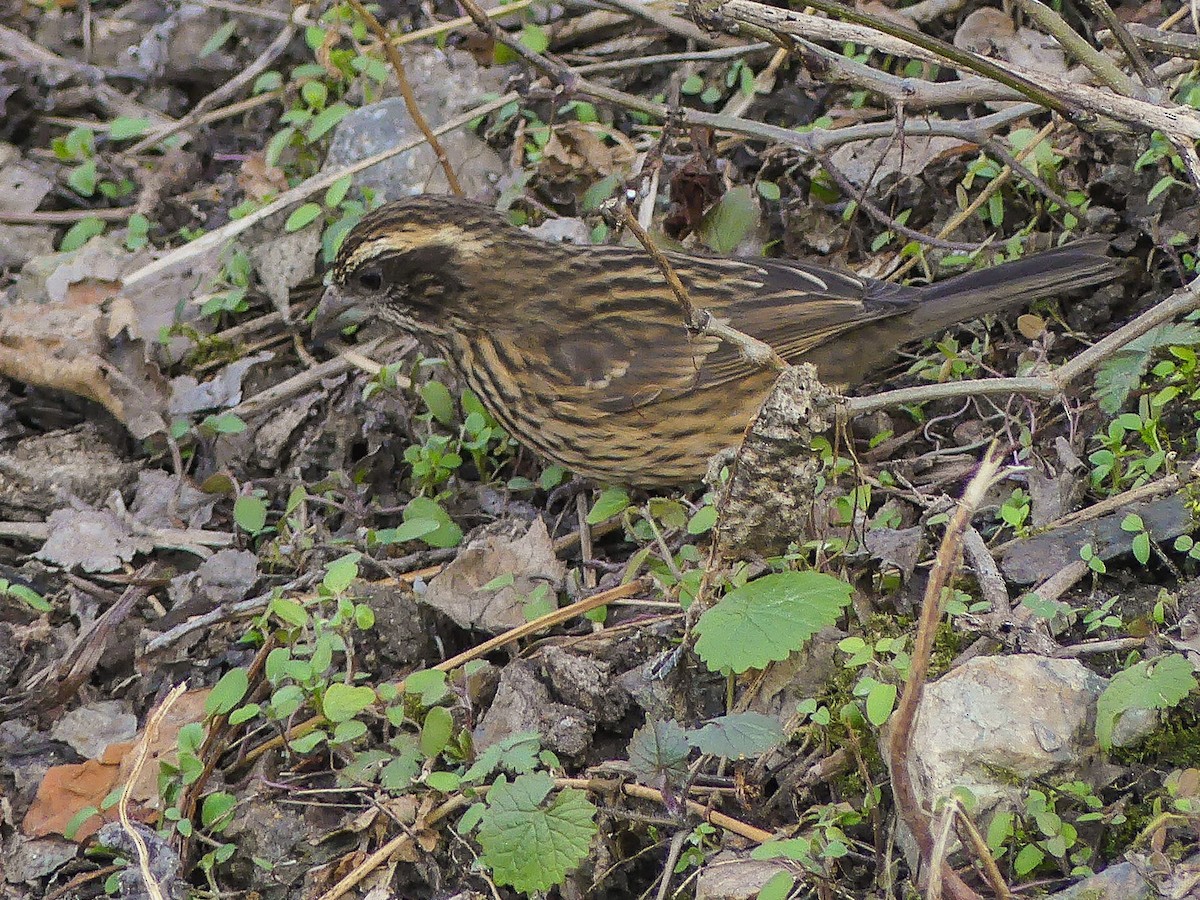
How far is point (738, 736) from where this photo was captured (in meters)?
3.39

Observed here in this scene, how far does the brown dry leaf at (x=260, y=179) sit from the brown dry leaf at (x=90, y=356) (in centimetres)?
83

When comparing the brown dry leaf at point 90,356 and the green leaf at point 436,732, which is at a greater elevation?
the brown dry leaf at point 90,356

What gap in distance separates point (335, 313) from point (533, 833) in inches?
106

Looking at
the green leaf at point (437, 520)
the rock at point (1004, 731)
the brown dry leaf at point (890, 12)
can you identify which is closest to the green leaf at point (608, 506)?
the green leaf at point (437, 520)

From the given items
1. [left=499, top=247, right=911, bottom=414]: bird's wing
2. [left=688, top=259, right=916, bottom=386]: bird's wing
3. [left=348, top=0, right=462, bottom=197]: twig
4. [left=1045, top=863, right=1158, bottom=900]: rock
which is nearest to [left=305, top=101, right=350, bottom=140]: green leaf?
[left=348, top=0, right=462, bottom=197]: twig

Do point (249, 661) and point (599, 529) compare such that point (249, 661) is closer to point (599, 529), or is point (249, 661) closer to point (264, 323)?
point (599, 529)

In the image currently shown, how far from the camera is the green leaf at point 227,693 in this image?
4.17m

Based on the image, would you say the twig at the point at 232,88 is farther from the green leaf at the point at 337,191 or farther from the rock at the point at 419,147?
the green leaf at the point at 337,191

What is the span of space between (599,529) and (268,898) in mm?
1721

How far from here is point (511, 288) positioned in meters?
5.43

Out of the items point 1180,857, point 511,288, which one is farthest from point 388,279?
point 1180,857

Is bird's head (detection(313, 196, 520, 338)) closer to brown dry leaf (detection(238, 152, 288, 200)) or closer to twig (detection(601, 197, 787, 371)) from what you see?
brown dry leaf (detection(238, 152, 288, 200))

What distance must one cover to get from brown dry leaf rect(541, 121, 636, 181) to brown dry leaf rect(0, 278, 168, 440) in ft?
6.26

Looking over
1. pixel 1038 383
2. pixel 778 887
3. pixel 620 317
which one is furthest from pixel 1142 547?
pixel 620 317
